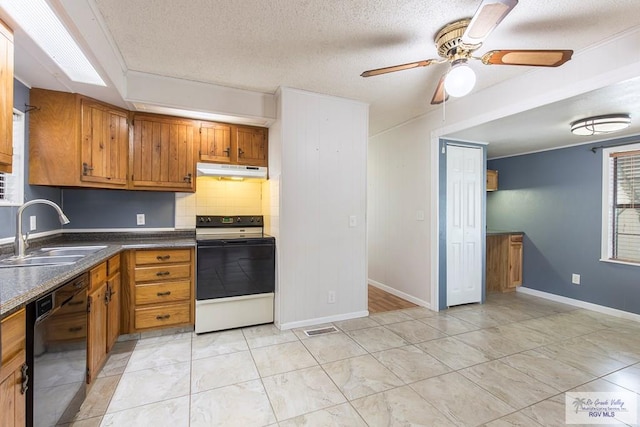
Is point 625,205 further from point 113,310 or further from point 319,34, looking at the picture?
point 113,310

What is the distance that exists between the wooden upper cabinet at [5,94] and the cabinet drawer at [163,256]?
4.13 feet

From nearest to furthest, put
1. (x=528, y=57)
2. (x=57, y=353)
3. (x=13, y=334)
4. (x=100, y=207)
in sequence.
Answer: (x=13, y=334)
(x=57, y=353)
(x=528, y=57)
(x=100, y=207)

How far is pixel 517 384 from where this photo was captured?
6.72ft

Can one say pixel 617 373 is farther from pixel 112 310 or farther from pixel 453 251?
pixel 112 310

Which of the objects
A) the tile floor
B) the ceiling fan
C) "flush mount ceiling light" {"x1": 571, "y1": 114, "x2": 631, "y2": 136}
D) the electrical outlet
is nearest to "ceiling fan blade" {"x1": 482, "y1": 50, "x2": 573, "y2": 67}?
the ceiling fan

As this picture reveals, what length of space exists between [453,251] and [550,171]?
6.57 feet

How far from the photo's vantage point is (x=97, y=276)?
6.72 feet

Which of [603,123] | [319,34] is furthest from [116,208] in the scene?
[603,123]

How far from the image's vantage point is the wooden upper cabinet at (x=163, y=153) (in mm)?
2938

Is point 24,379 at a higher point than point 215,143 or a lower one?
lower

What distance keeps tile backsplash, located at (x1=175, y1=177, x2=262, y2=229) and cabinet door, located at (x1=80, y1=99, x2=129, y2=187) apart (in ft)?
2.15

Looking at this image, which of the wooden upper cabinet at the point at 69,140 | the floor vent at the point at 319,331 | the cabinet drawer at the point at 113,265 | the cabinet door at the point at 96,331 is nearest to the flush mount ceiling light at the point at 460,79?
the floor vent at the point at 319,331

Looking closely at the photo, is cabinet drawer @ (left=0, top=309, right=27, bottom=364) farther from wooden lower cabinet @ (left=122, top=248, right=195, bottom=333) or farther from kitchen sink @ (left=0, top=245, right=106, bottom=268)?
wooden lower cabinet @ (left=122, top=248, right=195, bottom=333)

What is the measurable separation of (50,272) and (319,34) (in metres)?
2.16
